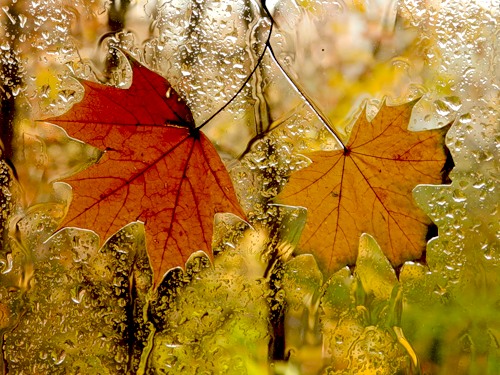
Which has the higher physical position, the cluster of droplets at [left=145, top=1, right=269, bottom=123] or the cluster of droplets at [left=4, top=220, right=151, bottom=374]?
the cluster of droplets at [left=145, top=1, right=269, bottom=123]

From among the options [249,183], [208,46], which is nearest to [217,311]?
[249,183]

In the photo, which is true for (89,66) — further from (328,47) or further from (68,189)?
(328,47)

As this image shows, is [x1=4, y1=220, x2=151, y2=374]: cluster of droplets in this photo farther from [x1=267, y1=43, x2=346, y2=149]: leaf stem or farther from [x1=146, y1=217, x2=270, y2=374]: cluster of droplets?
[x1=267, y1=43, x2=346, y2=149]: leaf stem

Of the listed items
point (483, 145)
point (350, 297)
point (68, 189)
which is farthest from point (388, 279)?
point (68, 189)

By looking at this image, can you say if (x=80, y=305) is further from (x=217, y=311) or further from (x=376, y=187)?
(x=376, y=187)

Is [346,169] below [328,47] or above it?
below

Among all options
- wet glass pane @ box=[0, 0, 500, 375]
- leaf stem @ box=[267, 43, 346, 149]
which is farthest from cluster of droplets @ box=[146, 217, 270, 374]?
leaf stem @ box=[267, 43, 346, 149]

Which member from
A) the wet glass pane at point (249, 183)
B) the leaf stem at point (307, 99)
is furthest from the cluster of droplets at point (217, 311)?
the leaf stem at point (307, 99)
